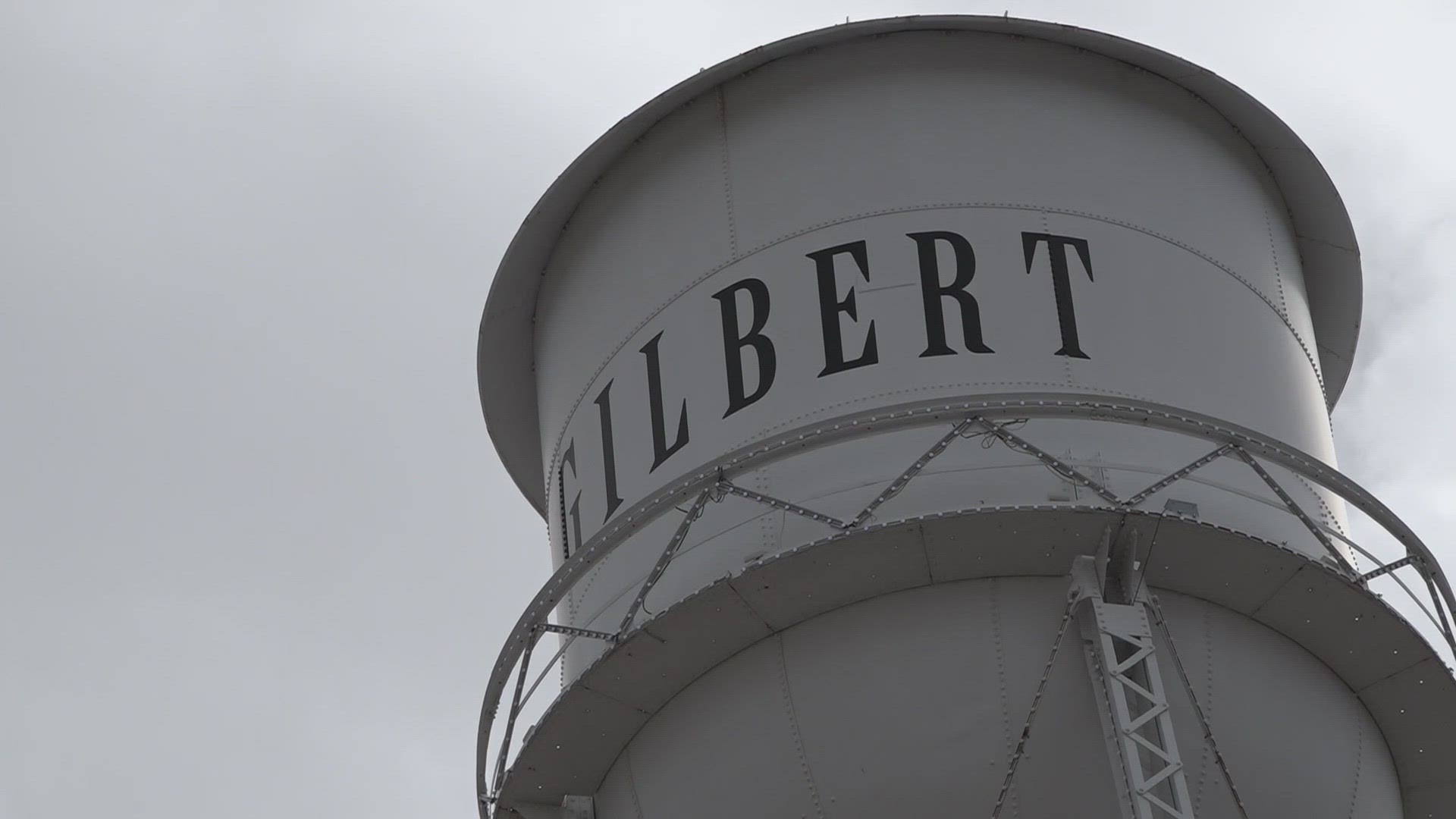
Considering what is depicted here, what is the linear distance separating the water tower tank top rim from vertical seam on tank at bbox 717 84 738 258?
19cm

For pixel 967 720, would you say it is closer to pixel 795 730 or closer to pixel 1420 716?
pixel 795 730

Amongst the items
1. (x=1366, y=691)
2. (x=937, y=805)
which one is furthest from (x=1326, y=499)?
(x=937, y=805)

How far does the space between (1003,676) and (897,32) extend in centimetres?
437

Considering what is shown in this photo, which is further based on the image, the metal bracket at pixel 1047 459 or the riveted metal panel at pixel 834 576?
the metal bracket at pixel 1047 459

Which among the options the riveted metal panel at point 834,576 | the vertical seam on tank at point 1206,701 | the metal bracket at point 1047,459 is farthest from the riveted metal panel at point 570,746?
the vertical seam on tank at point 1206,701

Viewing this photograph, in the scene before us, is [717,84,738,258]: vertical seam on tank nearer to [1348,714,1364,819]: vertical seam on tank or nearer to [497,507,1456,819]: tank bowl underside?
[497,507,1456,819]: tank bowl underside

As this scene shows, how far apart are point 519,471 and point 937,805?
18.6ft

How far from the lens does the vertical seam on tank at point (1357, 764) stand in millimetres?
11391

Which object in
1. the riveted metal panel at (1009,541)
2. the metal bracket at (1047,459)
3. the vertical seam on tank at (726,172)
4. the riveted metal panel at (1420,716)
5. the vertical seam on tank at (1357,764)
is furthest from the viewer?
the vertical seam on tank at (726,172)

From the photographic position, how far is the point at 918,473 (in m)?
11.2

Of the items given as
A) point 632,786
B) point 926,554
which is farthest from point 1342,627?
point 632,786

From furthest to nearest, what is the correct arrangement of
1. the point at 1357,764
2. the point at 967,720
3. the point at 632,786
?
the point at 632,786, the point at 1357,764, the point at 967,720

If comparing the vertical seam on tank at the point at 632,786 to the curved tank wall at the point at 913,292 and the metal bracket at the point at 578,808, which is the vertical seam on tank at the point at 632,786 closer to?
the metal bracket at the point at 578,808

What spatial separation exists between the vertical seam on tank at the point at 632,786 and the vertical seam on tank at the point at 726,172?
3.02 metres
